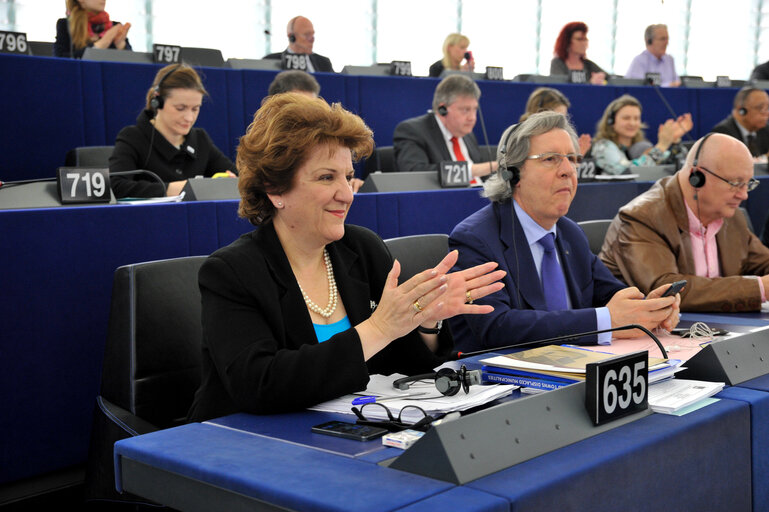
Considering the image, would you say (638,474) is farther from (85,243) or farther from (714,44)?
(714,44)

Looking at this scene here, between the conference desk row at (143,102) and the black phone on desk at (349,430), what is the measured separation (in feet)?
11.7

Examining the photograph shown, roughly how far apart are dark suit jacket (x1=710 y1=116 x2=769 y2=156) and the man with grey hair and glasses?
4601 mm

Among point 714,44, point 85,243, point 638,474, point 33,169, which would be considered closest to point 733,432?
point 638,474

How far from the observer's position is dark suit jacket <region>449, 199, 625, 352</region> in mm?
1891

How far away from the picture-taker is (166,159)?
398 centimetres

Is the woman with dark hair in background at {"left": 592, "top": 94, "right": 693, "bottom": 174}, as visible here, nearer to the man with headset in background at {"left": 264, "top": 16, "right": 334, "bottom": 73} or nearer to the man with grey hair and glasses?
the man with headset in background at {"left": 264, "top": 16, "right": 334, "bottom": 73}

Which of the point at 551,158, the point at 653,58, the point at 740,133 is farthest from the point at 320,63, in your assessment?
the point at 551,158

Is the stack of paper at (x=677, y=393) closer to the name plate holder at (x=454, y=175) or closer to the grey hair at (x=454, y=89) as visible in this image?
the name plate holder at (x=454, y=175)

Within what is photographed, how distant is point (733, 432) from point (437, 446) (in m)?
0.55

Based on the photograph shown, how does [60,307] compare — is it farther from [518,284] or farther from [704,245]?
[704,245]

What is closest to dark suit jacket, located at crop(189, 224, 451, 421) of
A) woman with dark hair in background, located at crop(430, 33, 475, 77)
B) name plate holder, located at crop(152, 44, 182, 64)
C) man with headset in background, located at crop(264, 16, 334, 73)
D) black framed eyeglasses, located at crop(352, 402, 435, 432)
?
black framed eyeglasses, located at crop(352, 402, 435, 432)

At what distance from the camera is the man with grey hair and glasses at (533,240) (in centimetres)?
202

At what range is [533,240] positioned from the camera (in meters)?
2.12

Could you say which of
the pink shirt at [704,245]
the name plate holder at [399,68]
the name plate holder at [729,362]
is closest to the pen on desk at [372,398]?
the name plate holder at [729,362]
